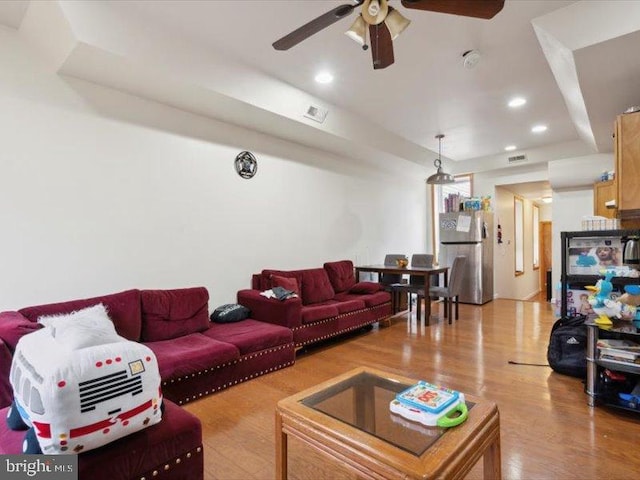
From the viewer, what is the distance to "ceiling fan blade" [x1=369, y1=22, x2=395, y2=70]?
2.06 meters

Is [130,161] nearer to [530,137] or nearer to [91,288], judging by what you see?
Result: [91,288]

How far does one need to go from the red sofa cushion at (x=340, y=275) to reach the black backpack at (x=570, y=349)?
2643 millimetres

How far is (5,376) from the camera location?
6.18ft

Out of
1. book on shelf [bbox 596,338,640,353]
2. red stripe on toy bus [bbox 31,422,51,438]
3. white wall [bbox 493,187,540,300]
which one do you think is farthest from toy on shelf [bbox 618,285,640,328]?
white wall [bbox 493,187,540,300]

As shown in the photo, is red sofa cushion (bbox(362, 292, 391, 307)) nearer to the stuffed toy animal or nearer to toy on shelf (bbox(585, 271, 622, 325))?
toy on shelf (bbox(585, 271, 622, 325))

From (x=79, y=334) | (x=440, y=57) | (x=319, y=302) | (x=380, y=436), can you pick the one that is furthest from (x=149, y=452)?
(x=440, y=57)

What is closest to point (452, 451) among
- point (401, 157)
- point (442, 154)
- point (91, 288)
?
point (91, 288)

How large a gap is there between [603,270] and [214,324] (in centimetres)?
352

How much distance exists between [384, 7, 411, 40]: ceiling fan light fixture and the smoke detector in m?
1.48

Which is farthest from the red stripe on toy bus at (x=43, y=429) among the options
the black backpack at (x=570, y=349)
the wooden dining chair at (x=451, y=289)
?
the wooden dining chair at (x=451, y=289)

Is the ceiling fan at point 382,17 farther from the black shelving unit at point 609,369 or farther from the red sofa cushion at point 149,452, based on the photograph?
the black shelving unit at point 609,369

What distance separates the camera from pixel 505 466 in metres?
1.86

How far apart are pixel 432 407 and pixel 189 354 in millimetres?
1845

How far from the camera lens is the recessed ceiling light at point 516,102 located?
13.6ft
